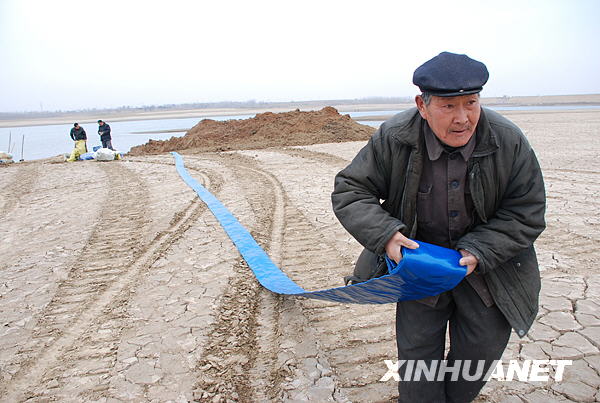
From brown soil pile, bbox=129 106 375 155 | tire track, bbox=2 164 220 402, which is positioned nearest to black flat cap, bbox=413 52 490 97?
tire track, bbox=2 164 220 402

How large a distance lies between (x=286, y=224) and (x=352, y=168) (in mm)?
3779

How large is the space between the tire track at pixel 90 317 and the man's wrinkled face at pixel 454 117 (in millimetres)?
2269

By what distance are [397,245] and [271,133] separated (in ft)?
51.4

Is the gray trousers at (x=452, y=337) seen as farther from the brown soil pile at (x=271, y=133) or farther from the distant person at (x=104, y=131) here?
the distant person at (x=104, y=131)

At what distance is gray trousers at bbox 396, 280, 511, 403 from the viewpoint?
1.83 metres

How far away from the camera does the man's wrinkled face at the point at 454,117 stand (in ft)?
5.24

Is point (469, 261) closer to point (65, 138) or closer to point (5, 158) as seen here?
point (5, 158)

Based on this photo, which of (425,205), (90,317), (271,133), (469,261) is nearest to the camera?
(469,261)

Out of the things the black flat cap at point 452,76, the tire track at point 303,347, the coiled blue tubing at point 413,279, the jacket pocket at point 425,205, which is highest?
the black flat cap at point 452,76

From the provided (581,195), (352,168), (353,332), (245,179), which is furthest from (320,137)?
(352,168)

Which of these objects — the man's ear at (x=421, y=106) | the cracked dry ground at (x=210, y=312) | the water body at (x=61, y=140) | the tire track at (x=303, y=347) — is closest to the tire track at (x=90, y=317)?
the cracked dry ground at (x=210, y=312)

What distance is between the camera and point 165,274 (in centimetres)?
410

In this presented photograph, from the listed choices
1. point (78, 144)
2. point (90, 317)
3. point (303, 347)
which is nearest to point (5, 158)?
point (78, 144)

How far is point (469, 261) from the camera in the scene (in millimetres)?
1664
